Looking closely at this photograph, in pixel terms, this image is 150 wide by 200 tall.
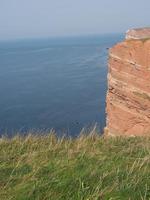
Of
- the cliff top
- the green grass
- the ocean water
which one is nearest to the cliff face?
the cliff top

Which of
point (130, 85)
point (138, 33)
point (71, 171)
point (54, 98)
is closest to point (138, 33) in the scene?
point (138, 33)

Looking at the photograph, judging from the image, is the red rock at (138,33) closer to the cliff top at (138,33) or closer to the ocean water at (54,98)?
the cliff top at (138,33)

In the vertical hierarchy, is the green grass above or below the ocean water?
above

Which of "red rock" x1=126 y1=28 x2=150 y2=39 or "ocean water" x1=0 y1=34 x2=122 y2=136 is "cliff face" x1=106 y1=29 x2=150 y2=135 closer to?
"red rock" x1=126 y1=28 x2=150 y2=39

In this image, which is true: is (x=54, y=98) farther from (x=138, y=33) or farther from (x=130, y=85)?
(x=130, y=85)

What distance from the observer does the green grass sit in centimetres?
418

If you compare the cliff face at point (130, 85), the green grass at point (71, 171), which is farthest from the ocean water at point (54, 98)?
the green grass at point (71, 171)

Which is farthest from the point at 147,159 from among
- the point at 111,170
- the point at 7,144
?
the point at 7,144

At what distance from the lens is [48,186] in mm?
4344

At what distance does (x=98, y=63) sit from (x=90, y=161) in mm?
120262

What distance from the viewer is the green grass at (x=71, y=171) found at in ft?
13.7

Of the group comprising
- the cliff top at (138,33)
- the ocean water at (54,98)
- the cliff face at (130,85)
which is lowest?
the ocean water at (54,98)

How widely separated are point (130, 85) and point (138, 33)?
14.2 ft

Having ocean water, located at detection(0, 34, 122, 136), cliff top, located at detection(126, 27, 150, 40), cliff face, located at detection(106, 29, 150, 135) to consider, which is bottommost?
ocean water, located at detection(0, 34, 122, 136)
